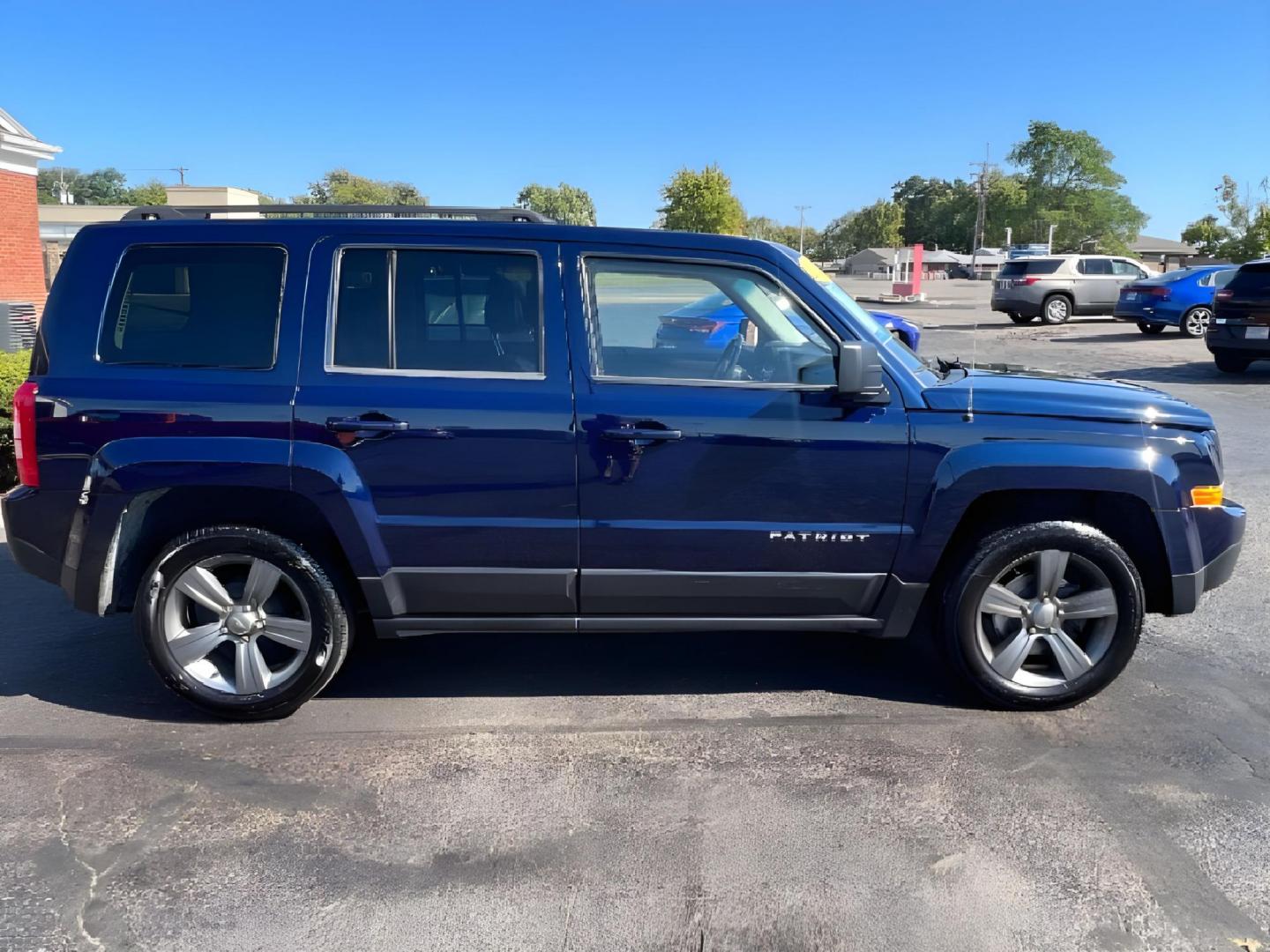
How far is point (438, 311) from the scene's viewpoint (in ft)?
12.4

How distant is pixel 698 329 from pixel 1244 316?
1327 centimetres

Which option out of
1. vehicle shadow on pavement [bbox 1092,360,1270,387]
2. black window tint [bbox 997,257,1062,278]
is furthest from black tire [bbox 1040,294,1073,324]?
vehicle shadow on pavement [bbox 1092,360,1270,387]

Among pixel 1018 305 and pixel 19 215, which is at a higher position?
pixel 19 215

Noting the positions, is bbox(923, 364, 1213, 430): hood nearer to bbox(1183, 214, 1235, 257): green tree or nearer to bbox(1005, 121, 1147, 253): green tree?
bbox(1183, 214, 1235, 257): green tree

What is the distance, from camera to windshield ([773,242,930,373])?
382 centimetres

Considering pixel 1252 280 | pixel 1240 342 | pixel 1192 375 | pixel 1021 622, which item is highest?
pixel 1252 280

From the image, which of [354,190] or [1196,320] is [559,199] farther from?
[1196,320]

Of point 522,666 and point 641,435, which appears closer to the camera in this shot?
point 641,435

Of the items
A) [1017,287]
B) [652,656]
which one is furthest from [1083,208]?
[652,656]

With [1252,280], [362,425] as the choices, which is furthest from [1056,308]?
[362,425]

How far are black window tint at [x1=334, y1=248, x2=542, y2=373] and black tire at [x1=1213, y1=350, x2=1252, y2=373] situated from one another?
14.0 metres

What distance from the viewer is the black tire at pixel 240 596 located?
12.3ft

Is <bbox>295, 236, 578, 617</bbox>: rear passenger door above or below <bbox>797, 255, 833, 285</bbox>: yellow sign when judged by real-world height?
below

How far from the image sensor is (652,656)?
15.1 ft
